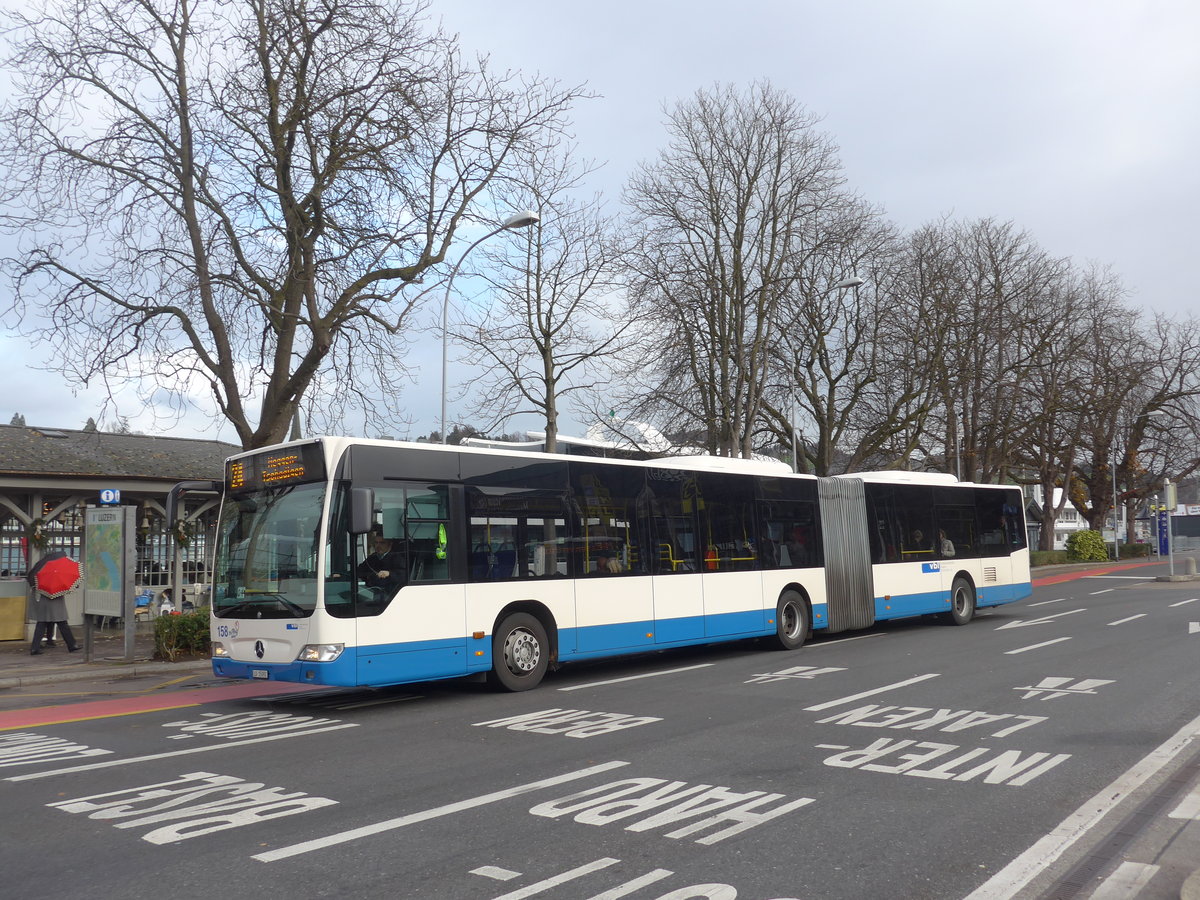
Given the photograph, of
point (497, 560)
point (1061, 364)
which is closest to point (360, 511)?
point (497, 560)

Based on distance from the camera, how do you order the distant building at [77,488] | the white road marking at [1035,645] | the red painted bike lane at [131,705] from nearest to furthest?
the red painted bike lane at [131,705], the white road marking at [1035,645], the distant building at [77,488]

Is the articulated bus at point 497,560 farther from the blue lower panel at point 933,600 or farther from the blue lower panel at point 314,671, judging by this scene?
the blue lower panel at point 933,600

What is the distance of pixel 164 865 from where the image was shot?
5.21m

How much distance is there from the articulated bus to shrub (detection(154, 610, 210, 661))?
4470 mm

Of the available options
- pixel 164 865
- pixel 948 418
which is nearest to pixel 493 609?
pixel 164 865

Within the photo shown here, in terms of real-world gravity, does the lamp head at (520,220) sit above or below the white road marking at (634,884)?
above

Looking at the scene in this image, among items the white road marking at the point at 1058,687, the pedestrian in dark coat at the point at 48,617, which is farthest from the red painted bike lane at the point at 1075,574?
the pedestrian in dark coat at the point at 48,617

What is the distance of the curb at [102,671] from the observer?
1364cm

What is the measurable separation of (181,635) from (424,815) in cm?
1108

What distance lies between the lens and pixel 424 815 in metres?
6.12

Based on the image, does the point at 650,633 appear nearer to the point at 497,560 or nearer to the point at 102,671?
the point at 497,560

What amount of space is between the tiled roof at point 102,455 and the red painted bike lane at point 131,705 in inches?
277

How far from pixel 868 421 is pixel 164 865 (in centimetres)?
3226

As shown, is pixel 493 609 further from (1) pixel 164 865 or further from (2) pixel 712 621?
(1) pixel 164 865
